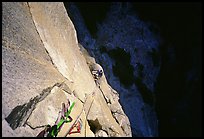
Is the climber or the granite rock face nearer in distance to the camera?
the climber

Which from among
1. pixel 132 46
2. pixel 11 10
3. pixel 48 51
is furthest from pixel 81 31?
pixel 11 10

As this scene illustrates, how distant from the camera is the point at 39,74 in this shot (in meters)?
7.21

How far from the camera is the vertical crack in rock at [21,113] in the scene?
5793mm

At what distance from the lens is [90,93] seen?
10094 millimetres

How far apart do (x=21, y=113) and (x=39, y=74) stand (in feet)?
4.45

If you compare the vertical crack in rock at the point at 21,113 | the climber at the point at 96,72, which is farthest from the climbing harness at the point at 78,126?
the climber at the point at 96,72

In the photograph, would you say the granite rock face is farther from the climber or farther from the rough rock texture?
the rough rock texture

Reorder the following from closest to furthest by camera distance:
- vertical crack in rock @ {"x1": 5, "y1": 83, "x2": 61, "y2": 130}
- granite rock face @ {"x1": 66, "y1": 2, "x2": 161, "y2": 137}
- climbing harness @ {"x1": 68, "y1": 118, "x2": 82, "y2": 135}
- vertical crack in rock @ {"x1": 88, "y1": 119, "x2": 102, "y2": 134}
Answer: vertical crack in rock @ {"x1": 5, "y1": 83, "x2": 61, "y2": 130}
climbing harness @ {"x1": 68, "y1": 118, "x2": 82, "y2": 135}
vertical crack in rock @ {"x1": 88, "y1": 119, "x2": 102, "y2": 134}
granite rock face @ {"x1": 66, "y1": 2, "x2": 161, "y2": 137}

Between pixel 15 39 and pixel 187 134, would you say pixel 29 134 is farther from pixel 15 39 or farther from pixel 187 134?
pixel 187 134

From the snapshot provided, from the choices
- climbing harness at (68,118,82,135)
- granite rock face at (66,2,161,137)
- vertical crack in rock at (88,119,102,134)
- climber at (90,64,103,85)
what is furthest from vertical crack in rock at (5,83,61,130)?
granite rock face at (66,2,161,137)

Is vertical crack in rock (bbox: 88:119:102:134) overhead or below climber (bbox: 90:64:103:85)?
below

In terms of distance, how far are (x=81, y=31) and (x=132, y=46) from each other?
3.91 m

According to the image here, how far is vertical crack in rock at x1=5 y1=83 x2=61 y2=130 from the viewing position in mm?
5793

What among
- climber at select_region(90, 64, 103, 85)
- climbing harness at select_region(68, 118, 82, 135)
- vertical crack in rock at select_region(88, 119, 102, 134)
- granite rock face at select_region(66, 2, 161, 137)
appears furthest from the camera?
granite rock face at select_region(66, 2, 161, 137)
